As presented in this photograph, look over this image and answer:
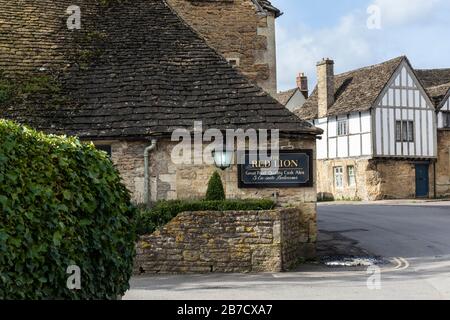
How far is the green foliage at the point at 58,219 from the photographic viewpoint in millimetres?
6805

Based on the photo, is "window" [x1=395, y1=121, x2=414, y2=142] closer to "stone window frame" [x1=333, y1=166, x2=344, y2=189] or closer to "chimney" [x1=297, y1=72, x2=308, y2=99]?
"stone window frame" [x1=333, y1=166, x2=344, y2=189]

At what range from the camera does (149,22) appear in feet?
66.1

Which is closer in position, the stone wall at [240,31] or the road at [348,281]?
the road at [348,281]

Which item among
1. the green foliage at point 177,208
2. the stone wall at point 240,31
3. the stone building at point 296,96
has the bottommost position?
the green foliage at point 177,208

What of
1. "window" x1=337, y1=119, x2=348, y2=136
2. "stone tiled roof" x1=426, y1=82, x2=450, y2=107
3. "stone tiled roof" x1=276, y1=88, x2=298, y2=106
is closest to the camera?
"window" x1=337, y1=119, x2=348, y2=136

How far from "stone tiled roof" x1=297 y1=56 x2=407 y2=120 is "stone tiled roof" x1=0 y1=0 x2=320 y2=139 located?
2100cm

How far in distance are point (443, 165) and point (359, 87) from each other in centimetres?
692

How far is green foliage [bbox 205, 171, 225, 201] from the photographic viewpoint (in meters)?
15.6

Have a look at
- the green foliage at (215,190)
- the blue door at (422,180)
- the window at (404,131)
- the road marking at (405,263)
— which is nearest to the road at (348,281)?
the road marking at (405,263)

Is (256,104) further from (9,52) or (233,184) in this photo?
(9,52)

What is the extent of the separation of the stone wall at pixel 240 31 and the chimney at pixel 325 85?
2051cm

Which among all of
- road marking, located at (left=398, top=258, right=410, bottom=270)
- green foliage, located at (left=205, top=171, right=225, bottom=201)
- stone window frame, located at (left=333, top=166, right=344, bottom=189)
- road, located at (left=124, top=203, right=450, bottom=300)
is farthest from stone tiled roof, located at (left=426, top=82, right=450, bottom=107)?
green foliage, located at (left=205, top=171, right=225, bottom=201)

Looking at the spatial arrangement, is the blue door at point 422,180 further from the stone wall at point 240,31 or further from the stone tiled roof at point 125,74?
the stone tiled roof at point 125,74
